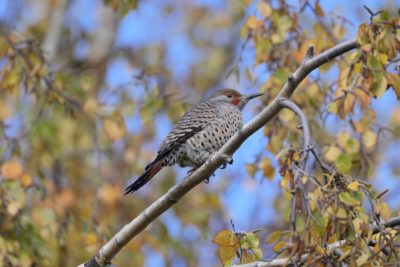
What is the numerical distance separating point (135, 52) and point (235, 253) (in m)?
8.81

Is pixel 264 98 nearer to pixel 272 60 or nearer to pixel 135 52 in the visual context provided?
pixel 272 60

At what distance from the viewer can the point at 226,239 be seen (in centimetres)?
357

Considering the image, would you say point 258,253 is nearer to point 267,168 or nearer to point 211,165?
point 211,165

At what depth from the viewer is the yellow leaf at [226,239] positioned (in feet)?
11.6

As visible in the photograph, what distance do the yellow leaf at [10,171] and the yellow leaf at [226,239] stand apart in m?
2.63

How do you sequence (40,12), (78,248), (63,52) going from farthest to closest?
(40,12) → (63,52) → (78,248)

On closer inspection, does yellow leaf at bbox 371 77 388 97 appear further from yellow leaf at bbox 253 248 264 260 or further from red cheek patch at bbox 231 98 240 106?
red cheek patch at bbox 231 98 240 106

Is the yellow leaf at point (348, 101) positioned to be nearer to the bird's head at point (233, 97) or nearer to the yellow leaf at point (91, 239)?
the bird's head at point (233, 97)

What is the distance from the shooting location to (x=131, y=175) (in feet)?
35.3

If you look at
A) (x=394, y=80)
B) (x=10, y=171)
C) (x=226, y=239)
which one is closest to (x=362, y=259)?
(x=226, y=239)

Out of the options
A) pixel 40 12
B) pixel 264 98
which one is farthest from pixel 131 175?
pixel 264 98

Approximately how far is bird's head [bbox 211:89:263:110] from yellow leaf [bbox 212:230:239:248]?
8.40 feet

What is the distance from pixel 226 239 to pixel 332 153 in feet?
7.51

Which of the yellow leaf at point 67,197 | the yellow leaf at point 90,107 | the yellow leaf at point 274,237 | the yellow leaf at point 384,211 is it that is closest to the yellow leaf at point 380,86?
the yellow leaf at point 384,211
